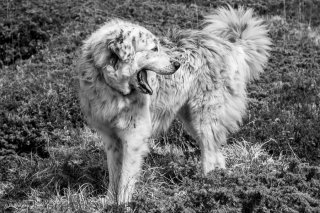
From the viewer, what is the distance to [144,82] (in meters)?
5.08

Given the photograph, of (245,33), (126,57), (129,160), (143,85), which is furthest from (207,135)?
(126,57)

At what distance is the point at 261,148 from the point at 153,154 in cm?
144

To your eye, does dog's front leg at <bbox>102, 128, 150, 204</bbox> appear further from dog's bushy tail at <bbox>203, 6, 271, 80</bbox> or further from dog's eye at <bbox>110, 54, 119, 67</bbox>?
dog's bushy tail at <bbox>203, 6, 271, 80</bbox>

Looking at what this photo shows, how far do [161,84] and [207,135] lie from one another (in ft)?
2.75

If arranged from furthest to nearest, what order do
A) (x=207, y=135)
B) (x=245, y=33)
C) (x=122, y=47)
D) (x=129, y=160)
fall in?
(x=245, y=33) < (x=207, y=135) < (x=129, y=160) < (x=122, y=47)

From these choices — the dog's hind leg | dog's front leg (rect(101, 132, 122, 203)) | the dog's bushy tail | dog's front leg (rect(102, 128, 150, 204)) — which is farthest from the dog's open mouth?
the dog's bushy tail

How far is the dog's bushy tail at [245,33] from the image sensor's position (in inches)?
250

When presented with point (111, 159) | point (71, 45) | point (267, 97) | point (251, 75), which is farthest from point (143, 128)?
point (71, 45)

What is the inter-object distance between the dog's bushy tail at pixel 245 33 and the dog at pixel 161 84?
0.01 meters

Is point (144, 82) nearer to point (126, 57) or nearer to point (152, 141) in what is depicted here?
point (126, 57)

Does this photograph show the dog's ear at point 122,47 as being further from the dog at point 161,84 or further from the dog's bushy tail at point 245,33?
the dog's bushy tail at point 245,33

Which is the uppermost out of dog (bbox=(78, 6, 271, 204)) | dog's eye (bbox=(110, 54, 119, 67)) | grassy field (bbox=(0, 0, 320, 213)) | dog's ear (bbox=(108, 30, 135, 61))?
dog's ear (bbox=(108, 30, 135, 61))

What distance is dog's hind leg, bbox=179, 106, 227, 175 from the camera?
19.4 feet

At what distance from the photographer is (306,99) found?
7.55m
